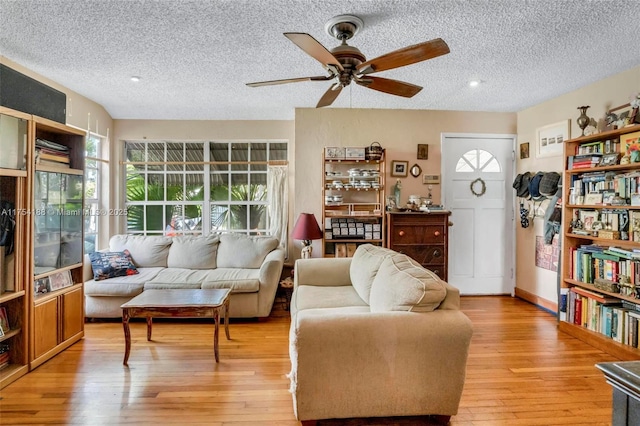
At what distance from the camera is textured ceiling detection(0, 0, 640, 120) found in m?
2.05

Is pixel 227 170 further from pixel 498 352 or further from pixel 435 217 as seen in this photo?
pixel 498 352

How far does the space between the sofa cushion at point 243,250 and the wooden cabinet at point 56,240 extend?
1491 millimetres

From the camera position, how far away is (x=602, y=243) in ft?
10.4

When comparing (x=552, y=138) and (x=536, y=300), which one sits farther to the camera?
(x=536, y=300)

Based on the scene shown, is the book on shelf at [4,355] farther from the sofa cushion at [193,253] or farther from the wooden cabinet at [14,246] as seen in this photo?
the sofa cushion at [193,253]

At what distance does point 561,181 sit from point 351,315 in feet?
10.4

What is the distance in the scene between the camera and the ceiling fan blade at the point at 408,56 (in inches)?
65.0

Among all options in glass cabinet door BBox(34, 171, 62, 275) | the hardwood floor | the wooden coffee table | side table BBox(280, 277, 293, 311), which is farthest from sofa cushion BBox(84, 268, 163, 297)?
side table BBox(280, 277, 293, 311)

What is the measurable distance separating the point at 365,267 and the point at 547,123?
3034mm

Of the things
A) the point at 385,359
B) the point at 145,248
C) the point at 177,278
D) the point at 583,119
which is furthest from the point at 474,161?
the point at 145,248

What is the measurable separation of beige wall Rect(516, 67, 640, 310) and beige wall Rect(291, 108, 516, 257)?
0.40m

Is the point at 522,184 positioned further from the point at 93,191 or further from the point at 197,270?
the point at 93,191

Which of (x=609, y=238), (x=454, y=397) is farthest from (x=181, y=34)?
(x=609, y=238)

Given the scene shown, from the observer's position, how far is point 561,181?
3.54 meters
